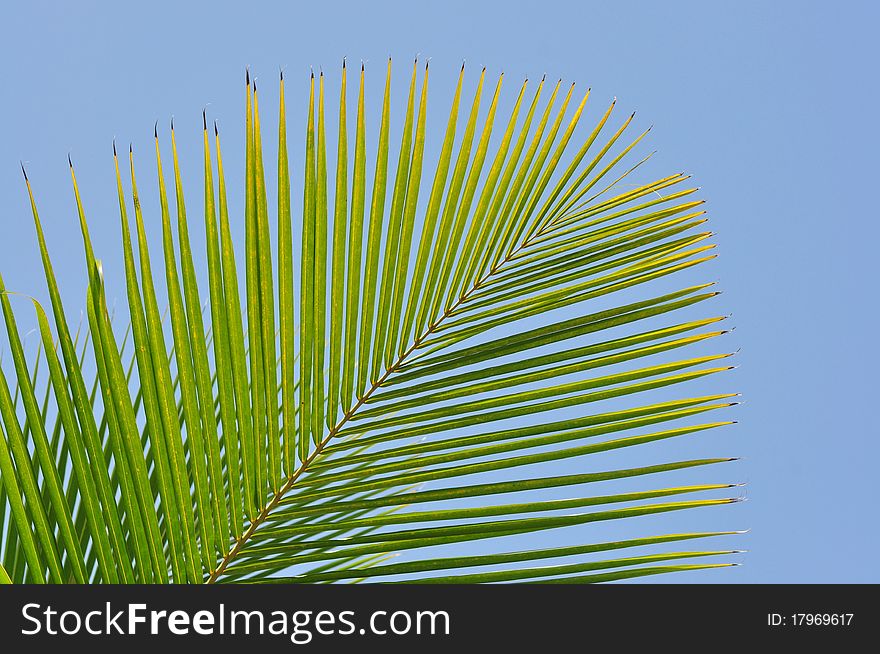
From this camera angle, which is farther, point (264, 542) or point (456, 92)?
point (456, 92)

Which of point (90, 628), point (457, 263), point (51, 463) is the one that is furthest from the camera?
point (457, 263)

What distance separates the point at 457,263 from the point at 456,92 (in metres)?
0.30

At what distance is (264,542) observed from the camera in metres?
1.15

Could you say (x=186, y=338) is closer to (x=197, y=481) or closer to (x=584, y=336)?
(x=197, y=481)

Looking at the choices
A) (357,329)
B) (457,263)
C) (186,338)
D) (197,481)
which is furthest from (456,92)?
(197,481)

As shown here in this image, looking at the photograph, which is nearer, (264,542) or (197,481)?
(197,481)

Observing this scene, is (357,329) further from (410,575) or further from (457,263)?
(410,575)

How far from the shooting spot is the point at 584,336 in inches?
46.9

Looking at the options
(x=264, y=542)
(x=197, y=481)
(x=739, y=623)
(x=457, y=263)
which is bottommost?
(x=739, y=623)

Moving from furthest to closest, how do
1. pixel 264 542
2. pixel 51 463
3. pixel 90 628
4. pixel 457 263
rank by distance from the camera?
pixel 457 263
pixel 264 542
pixel 51 463
pixel 90 628

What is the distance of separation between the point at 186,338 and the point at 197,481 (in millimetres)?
192

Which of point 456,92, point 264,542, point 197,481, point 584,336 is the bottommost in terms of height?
point 264,542

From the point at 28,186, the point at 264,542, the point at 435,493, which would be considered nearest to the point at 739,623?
the point at 435,493

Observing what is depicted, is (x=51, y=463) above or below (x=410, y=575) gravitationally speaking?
above
